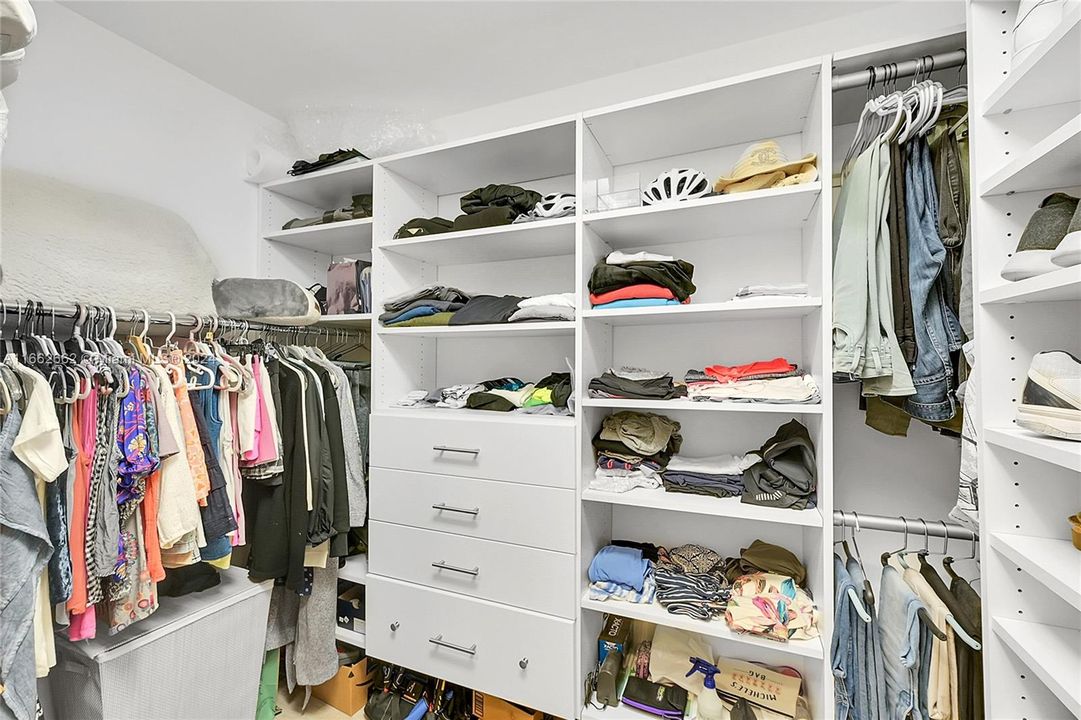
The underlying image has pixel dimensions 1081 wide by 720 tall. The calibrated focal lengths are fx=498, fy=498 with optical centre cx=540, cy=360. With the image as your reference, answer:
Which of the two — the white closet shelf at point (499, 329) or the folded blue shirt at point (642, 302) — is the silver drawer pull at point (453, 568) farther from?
the folded blue shirt at point (642, 302)

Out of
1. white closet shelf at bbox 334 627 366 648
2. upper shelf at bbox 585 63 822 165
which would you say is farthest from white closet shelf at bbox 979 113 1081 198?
white closet shelf at bbox 334 627 366 648

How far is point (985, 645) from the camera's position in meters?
0.98

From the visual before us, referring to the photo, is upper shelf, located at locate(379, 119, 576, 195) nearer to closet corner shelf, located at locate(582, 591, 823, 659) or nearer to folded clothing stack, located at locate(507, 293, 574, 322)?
folded clothing stack, located at locate(507, 293, 574, 322)

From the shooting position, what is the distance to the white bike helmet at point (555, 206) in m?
1.64

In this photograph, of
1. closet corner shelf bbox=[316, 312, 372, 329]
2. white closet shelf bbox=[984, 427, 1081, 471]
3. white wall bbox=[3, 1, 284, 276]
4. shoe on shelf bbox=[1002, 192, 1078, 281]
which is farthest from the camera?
closet corner shelf bbox=[316, 312, 372, 329]

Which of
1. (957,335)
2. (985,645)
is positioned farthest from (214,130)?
(985,645)

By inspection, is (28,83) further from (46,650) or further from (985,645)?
(985,645)

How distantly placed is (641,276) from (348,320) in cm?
120

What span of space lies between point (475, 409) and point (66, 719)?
1366mm

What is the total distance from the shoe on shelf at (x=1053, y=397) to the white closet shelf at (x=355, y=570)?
193 cm

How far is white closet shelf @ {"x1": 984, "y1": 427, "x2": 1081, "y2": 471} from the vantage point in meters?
0.74

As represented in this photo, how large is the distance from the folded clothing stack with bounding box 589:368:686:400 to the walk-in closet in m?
0.02

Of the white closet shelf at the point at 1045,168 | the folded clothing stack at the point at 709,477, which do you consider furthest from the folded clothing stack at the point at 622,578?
the white closet shelf at the point at 1045,168

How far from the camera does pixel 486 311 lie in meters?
1.74
